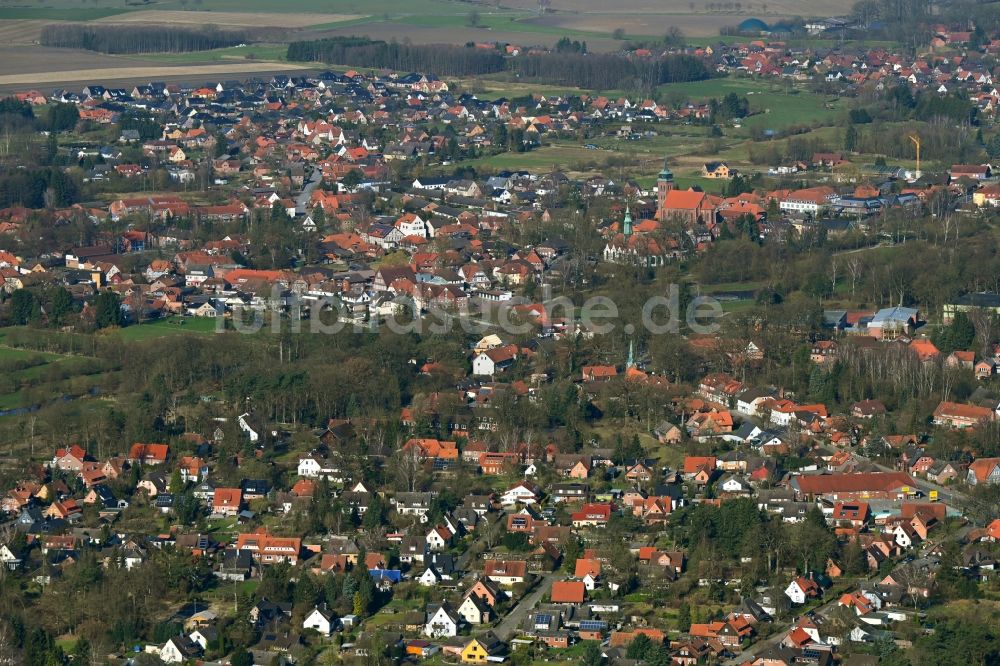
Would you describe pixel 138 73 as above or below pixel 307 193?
above

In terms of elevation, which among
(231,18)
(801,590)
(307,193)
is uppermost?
(231,18)

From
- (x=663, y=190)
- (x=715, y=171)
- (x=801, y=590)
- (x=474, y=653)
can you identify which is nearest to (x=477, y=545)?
(x=474, y=653)

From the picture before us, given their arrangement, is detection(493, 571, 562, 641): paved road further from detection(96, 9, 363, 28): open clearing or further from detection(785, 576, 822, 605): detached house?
detection(96, 9, 363, 28): open clearing

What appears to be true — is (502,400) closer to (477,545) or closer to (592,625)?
(477,545)

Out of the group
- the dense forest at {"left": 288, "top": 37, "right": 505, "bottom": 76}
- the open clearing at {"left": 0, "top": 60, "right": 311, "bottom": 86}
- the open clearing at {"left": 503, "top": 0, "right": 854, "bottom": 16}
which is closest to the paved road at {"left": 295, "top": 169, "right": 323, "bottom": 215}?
the open clearing at {"left": 0, "top": 60, "right": 311, "bottom": 86}

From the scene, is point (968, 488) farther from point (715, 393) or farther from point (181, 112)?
point (181, 112)

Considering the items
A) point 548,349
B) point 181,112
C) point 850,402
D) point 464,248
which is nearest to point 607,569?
point 850,402
